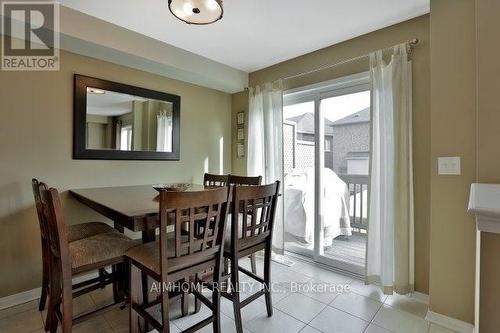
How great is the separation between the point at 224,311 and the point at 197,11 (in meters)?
2.16

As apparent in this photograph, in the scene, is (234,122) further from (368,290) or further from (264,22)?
(368,290)

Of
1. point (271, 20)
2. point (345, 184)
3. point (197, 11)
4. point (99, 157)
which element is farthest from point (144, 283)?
point (271, 20)

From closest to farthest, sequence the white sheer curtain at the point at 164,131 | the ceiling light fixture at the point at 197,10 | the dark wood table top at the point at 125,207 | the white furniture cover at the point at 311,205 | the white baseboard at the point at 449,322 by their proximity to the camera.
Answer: the dark wood table top at the point at 125,207 → the ceiling light fixture at the point at 197,10 → the white baseboard at the point at 449,322 → the white furniture cover at the point at 311,205 → the white sheer curtain at the point at 164,131

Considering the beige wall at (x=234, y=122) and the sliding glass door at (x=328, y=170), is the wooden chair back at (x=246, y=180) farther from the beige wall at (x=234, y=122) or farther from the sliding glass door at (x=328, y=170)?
the beige wall at (x=234, y=122)

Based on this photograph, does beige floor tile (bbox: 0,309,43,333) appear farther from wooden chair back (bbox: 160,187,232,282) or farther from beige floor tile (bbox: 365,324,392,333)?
beige floor tile (bbox: 365,324,392,333)

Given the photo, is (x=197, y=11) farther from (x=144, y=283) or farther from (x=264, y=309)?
(x=264, y=309)

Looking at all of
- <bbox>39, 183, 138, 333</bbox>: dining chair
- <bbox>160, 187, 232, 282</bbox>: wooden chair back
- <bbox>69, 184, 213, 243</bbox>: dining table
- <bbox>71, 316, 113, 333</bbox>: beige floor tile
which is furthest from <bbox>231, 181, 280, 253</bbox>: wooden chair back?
<bbox>71, 316, 113, 333</bbox>: beige floor tile

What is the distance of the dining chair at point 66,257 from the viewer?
1.42 m

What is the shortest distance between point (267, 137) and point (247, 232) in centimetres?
154

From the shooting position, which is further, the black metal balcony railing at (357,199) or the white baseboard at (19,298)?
the black metal balcony railing at (357,199)

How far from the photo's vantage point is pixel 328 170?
9.42 feet

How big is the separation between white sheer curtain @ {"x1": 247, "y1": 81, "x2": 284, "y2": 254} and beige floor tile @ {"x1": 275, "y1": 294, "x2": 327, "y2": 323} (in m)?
0.83

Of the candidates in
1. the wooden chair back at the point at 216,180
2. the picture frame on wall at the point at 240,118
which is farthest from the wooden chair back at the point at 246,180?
the picture frame on wall at the point at 240,118
